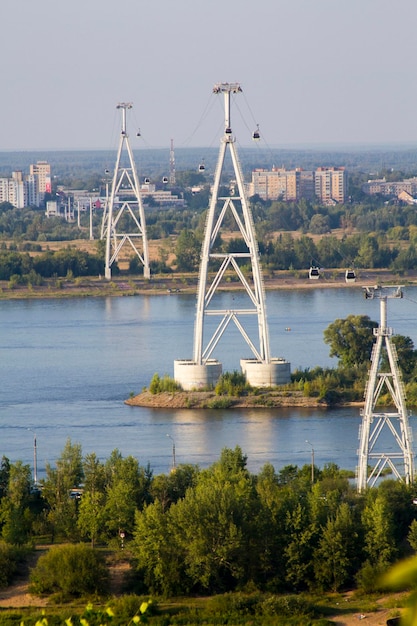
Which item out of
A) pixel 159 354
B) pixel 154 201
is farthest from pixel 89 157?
pixel 159 354

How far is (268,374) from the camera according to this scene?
1515 centimetres

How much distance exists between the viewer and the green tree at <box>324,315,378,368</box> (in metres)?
16.0

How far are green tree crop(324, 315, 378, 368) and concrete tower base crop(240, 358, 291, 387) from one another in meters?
0.90

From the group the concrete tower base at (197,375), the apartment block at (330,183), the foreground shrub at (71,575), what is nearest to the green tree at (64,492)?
the foreground shrub at (71,575)

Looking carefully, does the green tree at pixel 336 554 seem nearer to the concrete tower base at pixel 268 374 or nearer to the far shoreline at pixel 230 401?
the far shoreline at pixel 230 401

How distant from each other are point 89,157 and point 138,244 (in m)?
73.6

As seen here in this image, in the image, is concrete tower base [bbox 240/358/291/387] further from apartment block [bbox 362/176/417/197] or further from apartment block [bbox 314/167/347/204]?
apartment block [bbox 362/176/417/197]

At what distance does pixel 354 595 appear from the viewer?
29.0 ft

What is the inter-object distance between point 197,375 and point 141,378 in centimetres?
100

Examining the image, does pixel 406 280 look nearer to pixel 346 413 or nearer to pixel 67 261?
pixel 67 261

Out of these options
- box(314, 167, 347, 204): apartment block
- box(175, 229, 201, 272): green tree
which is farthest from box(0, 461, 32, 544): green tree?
box(314, 167, 347, 204): apartment block

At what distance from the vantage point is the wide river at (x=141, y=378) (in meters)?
12.6

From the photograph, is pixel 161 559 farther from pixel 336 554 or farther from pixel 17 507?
pixel 17 507

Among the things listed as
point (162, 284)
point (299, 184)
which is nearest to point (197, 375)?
point (162, 284)
